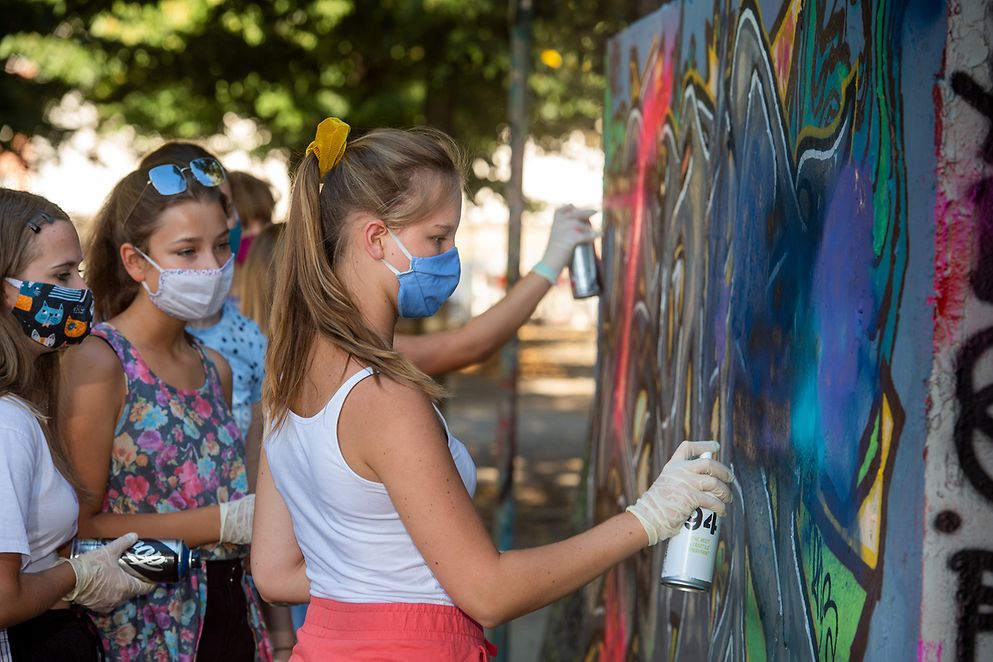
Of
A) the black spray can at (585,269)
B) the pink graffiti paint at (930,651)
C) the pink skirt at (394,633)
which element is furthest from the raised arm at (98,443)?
the pink graffiti paint at (930,651)

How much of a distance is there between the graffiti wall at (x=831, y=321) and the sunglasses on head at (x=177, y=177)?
55.5 inches

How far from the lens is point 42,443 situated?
9.49ft

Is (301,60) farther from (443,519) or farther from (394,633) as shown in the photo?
(443,519)

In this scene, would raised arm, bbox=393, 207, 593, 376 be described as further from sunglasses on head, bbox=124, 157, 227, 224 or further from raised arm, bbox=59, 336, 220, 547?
raised arm, bbox=59, 336, 220, 547

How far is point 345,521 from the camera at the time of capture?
2.38 meters

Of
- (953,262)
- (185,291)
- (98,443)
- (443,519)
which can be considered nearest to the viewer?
(953,262)

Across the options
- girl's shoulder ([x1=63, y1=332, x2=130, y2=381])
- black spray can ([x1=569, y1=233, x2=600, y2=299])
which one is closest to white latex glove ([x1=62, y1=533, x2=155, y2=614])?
girl's shoulder ([x1=63, y1=332, x2=130, y2=381])

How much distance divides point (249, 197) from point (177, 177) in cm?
143

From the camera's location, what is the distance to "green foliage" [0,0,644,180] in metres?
9.84

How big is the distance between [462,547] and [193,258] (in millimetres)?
1722

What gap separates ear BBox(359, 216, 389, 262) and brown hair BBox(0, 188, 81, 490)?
0.99 metres

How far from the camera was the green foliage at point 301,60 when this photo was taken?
387 inches

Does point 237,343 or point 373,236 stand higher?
point 373,236

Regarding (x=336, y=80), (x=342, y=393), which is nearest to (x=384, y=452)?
(x=342, y=393)
